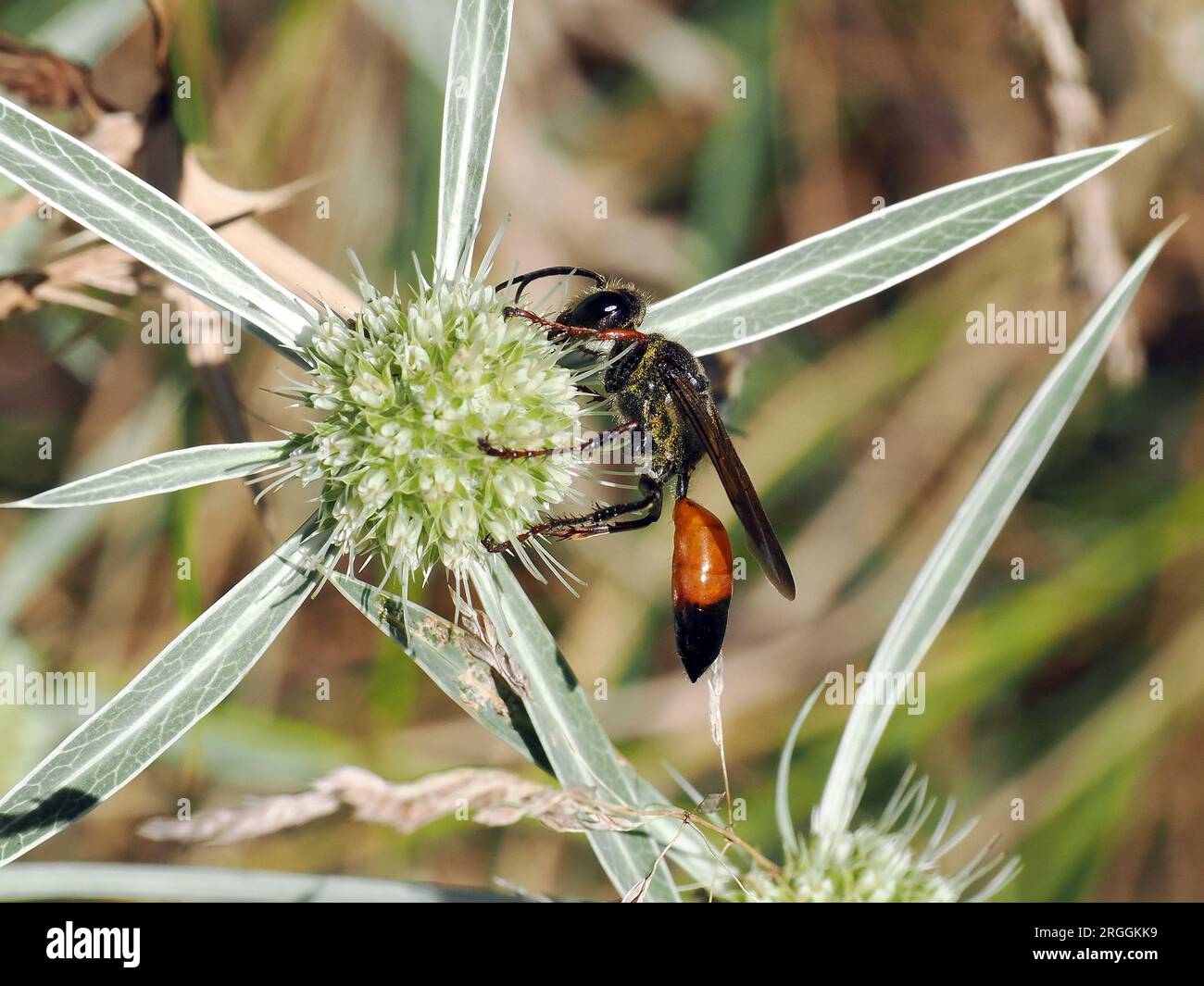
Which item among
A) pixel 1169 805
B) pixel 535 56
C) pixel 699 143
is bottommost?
pixel 1169 805

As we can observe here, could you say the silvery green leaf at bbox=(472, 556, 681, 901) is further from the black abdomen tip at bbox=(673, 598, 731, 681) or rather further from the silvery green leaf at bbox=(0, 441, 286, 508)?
the silvery green leaf at bbox=(0, 441, 286, 508)

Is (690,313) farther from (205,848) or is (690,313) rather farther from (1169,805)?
(1169,805)

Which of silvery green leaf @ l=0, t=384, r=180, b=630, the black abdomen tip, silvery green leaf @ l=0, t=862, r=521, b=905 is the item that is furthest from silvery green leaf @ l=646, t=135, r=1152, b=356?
silvery green leaf @ l=0, t=384, r=180, b=630

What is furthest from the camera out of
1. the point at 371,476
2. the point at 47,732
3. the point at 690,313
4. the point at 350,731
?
the point at 350,731

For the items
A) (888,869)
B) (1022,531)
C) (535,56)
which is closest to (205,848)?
(888,869)

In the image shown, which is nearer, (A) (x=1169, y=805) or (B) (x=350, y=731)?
(B) (x=350, y=731)

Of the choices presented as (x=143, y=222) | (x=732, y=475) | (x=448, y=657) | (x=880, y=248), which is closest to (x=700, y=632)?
(x=732, y=475)

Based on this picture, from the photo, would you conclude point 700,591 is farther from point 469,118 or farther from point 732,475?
point 469,118
